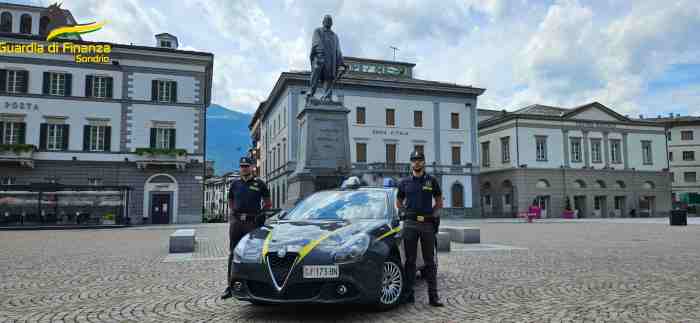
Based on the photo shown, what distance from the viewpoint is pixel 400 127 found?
1865 inches

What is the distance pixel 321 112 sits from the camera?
14.8 meters

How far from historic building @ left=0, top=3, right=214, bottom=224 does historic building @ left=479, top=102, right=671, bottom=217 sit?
29824mm

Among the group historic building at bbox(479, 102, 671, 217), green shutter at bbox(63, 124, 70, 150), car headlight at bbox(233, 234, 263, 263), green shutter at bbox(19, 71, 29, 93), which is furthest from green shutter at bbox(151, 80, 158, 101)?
car headlight at bbox(233, 234, 263, 263)

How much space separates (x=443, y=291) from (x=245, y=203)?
9.50 ft

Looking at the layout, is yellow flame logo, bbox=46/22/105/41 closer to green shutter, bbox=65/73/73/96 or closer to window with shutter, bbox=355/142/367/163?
green shutter, bbox=65/73/73/96

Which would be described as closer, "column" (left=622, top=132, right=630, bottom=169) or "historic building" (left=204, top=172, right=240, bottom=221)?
"column" (left=622, top=132, right=630, bottom=169)

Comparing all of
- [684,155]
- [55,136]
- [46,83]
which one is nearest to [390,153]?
[55,136]

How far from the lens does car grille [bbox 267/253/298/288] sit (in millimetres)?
5027

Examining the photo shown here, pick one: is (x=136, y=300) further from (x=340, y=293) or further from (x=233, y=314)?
(x=340, y=293)

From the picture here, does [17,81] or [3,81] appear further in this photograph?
[17,81]

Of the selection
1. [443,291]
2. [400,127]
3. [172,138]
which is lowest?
[443,291]

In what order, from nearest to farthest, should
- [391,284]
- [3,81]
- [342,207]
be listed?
[391,284] → [342,207] → [3,81]

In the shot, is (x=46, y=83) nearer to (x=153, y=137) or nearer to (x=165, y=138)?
(x=153, y=137)

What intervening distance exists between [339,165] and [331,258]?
9.69 metres
